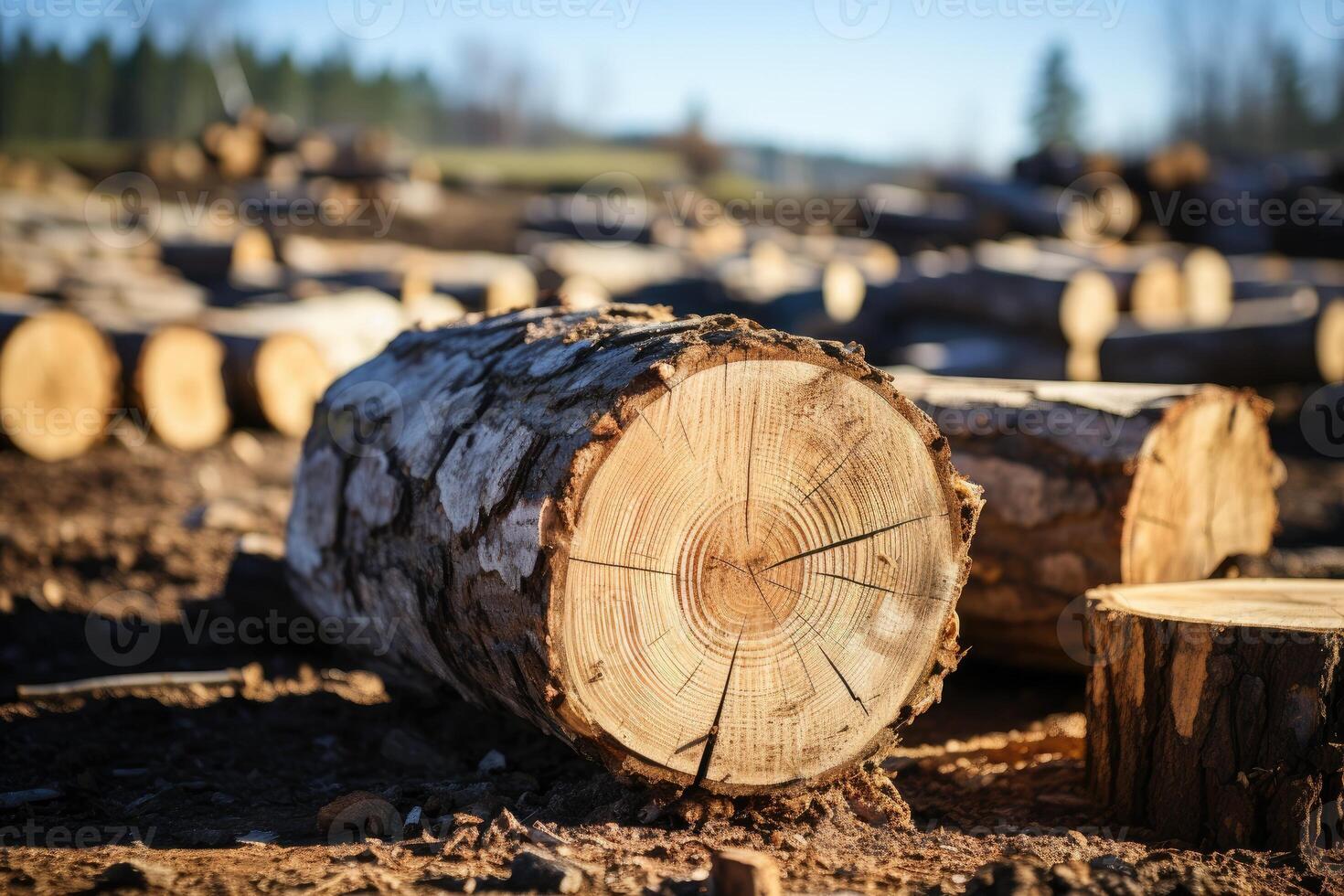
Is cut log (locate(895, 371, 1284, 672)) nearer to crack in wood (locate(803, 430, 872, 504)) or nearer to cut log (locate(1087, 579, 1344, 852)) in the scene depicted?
cut log (locate(1087, 579, 1344, 852))

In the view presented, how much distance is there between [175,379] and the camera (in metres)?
7.17

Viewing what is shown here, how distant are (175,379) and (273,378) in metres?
0.65

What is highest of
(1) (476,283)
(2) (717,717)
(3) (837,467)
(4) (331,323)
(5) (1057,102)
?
(5) (1057,102)

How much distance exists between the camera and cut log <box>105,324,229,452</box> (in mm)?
7047

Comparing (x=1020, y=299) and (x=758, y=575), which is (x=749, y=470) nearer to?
(x=758, y=575)

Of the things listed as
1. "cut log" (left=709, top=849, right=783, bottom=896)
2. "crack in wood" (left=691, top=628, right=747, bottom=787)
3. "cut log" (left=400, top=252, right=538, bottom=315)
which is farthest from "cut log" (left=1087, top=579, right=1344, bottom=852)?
"cut log" (left=400, top=252, right=538, bottom=315)

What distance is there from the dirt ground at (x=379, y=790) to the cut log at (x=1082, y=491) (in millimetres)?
330

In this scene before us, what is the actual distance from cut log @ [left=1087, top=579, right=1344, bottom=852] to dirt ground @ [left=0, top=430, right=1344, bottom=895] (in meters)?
0.13

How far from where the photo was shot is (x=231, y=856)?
7.19 ft

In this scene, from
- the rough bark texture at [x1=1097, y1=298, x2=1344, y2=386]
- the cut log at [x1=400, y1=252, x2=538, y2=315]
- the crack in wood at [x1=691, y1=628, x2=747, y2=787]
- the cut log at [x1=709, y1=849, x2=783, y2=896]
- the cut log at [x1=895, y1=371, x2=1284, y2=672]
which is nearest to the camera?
the cut log at [x1=709, y1=849, x2=783, y2=896]

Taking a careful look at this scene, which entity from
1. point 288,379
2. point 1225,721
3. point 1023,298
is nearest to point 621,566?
point 1225,721

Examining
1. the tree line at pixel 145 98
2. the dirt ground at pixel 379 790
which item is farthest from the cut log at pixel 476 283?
the tree line at pixel 145 98

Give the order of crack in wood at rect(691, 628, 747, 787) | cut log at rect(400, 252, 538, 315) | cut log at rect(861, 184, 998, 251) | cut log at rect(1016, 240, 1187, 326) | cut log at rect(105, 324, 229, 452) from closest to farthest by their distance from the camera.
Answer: crack in wood at rect(691, 628, 747, 787)
cut log at rect(105, 324, 229, 452)
cut log at rect(1016, 240, 1187, 326)
cut log at rect(400, 252, 538, 315)
cut log at rect(861, 184, 998, 251)

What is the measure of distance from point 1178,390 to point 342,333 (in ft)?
20.7
